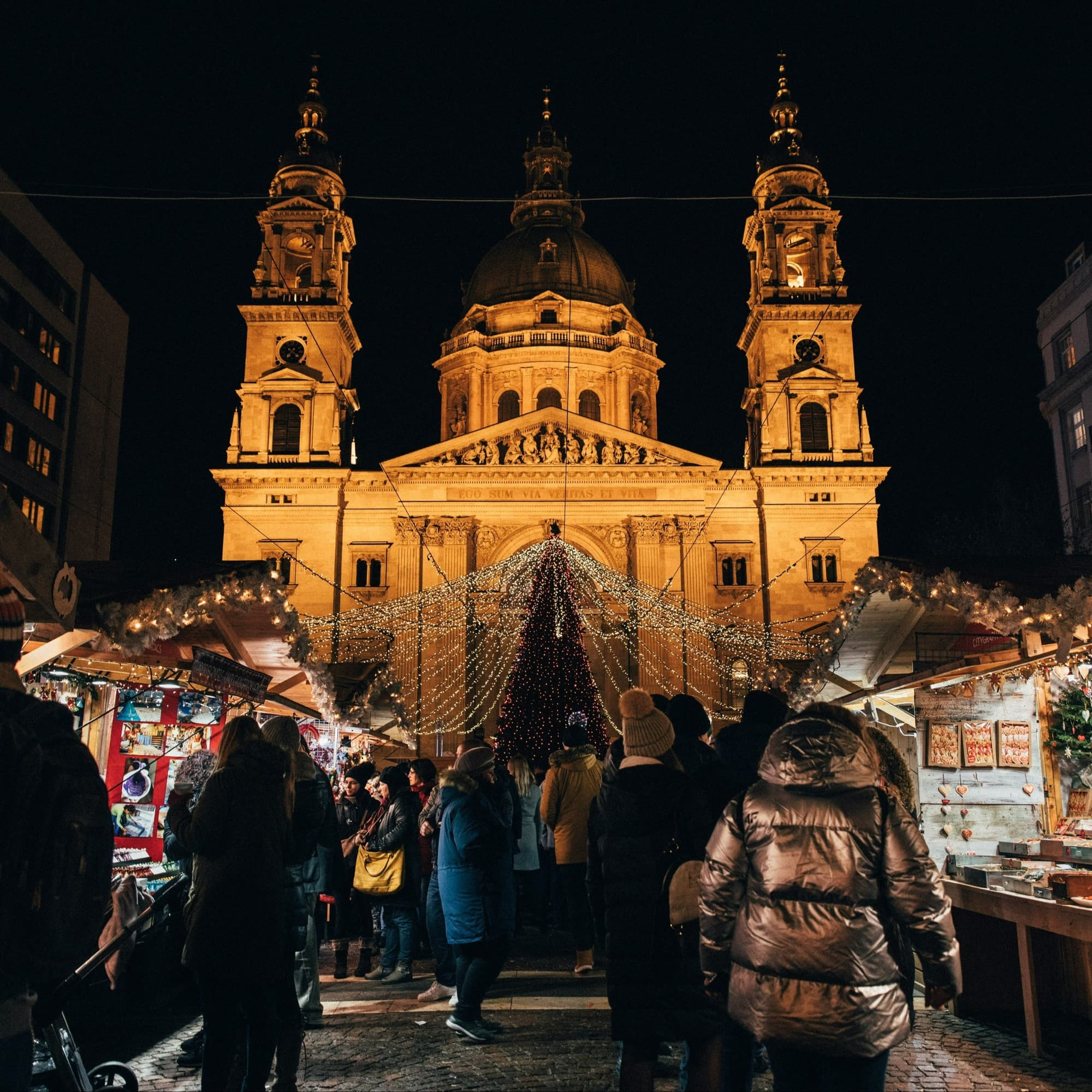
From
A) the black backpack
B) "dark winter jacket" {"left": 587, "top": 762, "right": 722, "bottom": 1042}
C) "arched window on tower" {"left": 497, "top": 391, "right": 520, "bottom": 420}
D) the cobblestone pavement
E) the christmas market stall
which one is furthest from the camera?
"arched window on tower" {"left": 497, "top": 391, "right": 520, "bottom": 420}

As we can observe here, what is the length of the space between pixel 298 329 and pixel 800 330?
19.2 metres

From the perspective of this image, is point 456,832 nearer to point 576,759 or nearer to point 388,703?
point 576,759

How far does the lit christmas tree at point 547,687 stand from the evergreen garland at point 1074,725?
42.1 ft

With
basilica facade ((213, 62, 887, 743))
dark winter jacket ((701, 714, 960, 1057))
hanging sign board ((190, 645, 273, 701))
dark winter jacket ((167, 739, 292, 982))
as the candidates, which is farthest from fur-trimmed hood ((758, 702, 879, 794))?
basilica facade ((213, 62, 887, 743))

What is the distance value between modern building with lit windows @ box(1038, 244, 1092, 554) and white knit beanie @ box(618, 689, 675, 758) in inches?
1275

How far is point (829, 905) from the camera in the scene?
3.71 meters

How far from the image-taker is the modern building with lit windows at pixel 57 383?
3588 centimetres

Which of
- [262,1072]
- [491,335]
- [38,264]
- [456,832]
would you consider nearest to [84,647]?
[456,832]

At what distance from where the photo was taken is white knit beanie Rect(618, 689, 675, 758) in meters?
5.14

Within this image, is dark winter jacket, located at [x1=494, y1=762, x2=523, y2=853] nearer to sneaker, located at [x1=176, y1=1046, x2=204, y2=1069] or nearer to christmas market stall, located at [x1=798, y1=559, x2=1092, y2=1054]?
sneaker, located at [x1=176, y1=1046, x2=204, y2=1069]

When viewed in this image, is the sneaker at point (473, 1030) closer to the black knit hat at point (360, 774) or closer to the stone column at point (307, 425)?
the black knit hat at point (360, 774)

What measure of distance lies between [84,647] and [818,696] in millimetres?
9239

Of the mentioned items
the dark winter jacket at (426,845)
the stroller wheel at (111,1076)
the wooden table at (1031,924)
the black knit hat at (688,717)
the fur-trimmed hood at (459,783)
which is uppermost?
the black knit hat at (688,717)

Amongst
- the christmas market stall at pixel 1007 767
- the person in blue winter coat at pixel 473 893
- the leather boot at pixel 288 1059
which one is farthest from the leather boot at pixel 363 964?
the christmas market stall at pixel 1007 767
